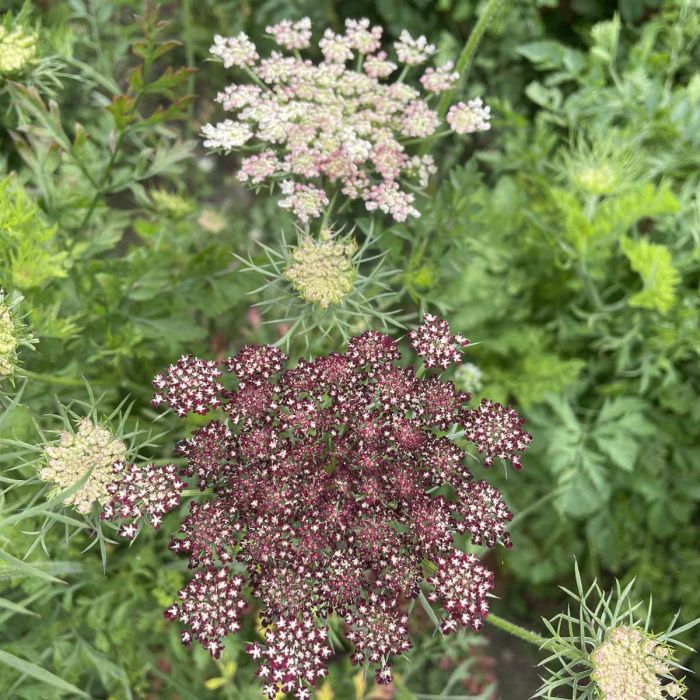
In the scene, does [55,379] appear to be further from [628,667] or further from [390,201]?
[628,667]

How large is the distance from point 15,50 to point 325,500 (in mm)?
1801

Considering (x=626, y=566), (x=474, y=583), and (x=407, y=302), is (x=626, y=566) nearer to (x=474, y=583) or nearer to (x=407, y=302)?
(x=407, y=302)

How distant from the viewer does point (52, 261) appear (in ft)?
7.76

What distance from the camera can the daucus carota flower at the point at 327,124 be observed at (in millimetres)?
2234

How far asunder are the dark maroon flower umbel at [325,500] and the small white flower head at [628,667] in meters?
0.33

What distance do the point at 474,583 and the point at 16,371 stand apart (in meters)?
1.47

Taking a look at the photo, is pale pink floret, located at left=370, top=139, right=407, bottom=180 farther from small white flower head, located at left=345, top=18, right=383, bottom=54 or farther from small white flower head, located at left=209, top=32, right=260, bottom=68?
small white flower head, located at left=209, top=32, right=260, bottom=68

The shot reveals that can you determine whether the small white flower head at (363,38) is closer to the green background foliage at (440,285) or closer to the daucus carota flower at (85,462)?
the green background foliage at (440,285)

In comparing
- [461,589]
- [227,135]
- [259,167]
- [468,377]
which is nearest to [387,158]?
[259,167]

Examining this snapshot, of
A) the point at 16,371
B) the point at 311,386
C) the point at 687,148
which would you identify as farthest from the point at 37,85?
the point at 687,148

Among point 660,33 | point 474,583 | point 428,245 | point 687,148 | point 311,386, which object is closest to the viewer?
point 474,583

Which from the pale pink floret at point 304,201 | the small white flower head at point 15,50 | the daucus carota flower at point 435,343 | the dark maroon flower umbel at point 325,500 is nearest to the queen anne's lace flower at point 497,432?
the dark maroon flower umbel at point 325,500

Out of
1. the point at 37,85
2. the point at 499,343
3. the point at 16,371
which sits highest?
the point at 37,85

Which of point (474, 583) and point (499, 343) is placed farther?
point (499, 343)
